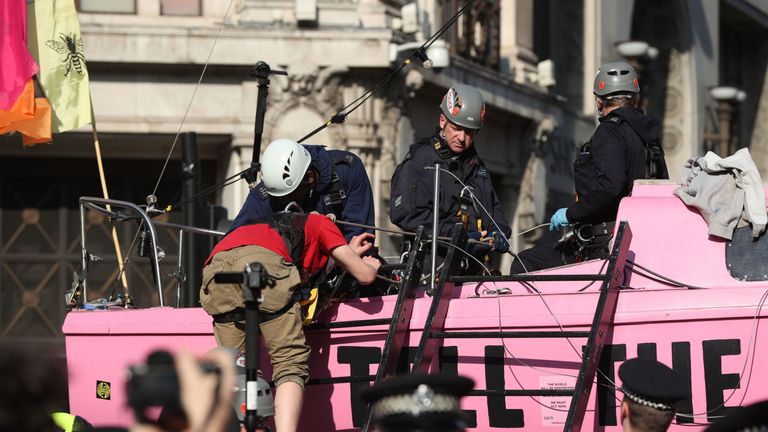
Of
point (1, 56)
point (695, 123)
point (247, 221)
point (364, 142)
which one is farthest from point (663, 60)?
point (247, 221)

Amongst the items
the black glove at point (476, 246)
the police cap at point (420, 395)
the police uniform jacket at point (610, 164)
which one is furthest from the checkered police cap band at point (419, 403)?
the police uniform jacket at point (610, 164)

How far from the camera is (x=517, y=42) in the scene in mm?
23453

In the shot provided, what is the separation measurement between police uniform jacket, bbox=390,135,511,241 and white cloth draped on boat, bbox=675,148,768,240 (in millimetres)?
1462

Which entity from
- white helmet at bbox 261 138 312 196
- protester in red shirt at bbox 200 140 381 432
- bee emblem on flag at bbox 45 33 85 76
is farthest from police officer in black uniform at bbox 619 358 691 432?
bee emblem on flag at bbox 45 33 85 76

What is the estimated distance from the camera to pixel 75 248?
19984 mm

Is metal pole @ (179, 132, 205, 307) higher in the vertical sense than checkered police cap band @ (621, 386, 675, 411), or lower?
higher

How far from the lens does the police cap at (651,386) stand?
19.2 ft

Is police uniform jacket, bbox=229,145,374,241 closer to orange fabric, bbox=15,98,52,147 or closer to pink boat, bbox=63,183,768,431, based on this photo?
pink boat, bbox=63,183,768,431

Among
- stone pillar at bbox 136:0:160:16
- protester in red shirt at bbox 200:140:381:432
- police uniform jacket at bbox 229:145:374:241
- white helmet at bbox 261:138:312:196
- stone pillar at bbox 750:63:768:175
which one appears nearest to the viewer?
protester in red shirt at bbox 200:140:381:432

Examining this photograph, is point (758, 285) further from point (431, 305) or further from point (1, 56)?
point (1, 56)

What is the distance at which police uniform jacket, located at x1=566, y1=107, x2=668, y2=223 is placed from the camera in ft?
31.6

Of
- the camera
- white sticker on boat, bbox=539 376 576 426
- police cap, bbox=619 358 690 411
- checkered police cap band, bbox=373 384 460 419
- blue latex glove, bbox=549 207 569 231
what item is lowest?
white sticker on boat, bbox=539 376 576 426

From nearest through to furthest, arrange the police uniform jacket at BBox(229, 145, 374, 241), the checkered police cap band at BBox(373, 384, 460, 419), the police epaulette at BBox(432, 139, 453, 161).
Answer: the checkered police cap band at BBox(373, 384, 460, 419) → the police uniform jacket at BBox(229, 145, 374, 241) → the police epaulette at BBox(432, 139, 453, 161)

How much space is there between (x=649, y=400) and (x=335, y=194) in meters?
4.03
